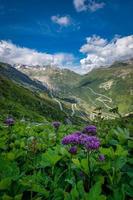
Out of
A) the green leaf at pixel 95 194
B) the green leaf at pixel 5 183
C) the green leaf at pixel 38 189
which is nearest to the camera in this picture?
the green leaf at pixel 95 194

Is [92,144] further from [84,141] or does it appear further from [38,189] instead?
[38,189]

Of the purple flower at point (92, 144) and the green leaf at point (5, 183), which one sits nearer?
the green leaf at point (5, 183)

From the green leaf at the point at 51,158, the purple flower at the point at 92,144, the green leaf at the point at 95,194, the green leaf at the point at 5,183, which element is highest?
the purple flower at the point at 92,144

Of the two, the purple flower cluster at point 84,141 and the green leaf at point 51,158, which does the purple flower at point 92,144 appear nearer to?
the purple flower cluster at point 84,141

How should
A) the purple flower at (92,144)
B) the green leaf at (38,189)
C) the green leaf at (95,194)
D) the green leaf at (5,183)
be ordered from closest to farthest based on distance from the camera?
the green leaf at (95,194) → the green leaf at (5,183) → the green leaf at (38,189) → the purple flower at (92,144)

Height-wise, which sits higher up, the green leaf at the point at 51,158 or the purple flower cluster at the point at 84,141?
the purple flower cluster at the point at 84,141

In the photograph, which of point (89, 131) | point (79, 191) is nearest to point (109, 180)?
point (79, 191)

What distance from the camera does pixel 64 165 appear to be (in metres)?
5.23

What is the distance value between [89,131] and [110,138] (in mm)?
678

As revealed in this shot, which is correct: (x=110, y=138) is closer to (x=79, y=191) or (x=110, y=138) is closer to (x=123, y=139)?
(x=123, y=139)

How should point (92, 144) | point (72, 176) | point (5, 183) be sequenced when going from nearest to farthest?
point (5, 183)
point (72, 176)
point (92, 144)

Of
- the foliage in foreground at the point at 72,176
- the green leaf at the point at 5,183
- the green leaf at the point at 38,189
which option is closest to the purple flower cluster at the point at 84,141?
the foliage in foreground at the point at 72,176

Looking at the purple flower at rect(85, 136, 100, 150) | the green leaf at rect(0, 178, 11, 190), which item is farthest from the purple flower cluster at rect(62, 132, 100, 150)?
the green leaf at rect(0, 178, 11, 190)

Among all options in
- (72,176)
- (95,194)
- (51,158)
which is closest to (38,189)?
(95,194)
